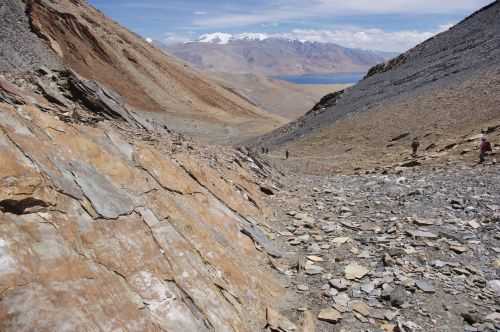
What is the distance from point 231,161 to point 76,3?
60.9 metres

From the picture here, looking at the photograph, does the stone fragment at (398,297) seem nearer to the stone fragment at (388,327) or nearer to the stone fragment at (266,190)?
the stone fragment at (388,327)

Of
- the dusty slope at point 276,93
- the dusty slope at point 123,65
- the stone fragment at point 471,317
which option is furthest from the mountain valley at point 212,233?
the dusty slope at point 276,93

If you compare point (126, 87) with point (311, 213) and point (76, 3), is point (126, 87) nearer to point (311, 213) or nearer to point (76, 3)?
point (76, 3)

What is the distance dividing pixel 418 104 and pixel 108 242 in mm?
27091

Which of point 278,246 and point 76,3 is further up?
point 76,3

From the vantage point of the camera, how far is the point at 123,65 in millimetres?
57062

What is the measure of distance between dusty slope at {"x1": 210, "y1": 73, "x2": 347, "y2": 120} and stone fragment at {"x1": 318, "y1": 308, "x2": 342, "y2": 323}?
116564 millimetres

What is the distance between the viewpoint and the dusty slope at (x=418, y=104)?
22.2m

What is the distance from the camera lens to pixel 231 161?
13.2 metres

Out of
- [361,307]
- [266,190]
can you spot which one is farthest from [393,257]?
[266,190]

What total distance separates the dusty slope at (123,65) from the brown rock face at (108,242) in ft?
134

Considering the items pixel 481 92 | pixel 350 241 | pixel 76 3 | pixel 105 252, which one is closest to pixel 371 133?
pixel 481 92

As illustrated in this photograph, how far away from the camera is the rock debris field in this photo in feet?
20.4

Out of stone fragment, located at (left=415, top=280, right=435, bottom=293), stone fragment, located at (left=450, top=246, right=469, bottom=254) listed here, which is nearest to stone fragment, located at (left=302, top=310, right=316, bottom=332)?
stone fragment, located at (left=415, top=280, right=435, bottom=293)
